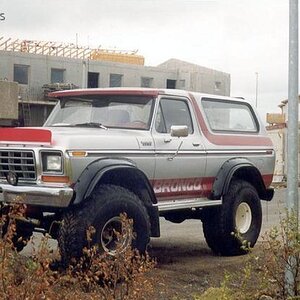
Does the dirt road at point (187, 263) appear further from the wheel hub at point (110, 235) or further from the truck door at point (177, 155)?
the truck door at point (177, 155)

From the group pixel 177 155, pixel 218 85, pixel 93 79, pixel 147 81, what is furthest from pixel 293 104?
pixel 218 85

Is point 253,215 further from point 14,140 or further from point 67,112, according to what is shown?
point 14,140

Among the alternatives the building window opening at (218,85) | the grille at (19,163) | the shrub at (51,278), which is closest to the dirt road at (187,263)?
the shrub at (51,278)

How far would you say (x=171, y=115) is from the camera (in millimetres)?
8438

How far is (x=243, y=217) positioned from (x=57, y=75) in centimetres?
4285

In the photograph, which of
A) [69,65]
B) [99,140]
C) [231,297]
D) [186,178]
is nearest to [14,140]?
A: [99,140]

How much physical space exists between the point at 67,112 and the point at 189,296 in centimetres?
305

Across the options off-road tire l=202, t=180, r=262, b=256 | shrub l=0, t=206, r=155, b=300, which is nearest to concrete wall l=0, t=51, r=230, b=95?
off-road tire l=202, t=180, r=262, b=256

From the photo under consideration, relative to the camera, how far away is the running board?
8.00 metres

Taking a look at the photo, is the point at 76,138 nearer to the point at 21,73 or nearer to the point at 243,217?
the point at 243,217

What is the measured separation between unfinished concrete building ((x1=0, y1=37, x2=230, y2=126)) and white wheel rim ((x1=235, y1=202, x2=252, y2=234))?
34863 mm

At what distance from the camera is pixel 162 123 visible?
8227mm

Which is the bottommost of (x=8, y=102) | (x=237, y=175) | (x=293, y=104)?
(x=237, y=175)

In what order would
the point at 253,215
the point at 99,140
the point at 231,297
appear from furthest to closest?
the point at 253,215 → the point at 99,140 → the point at 231,297
